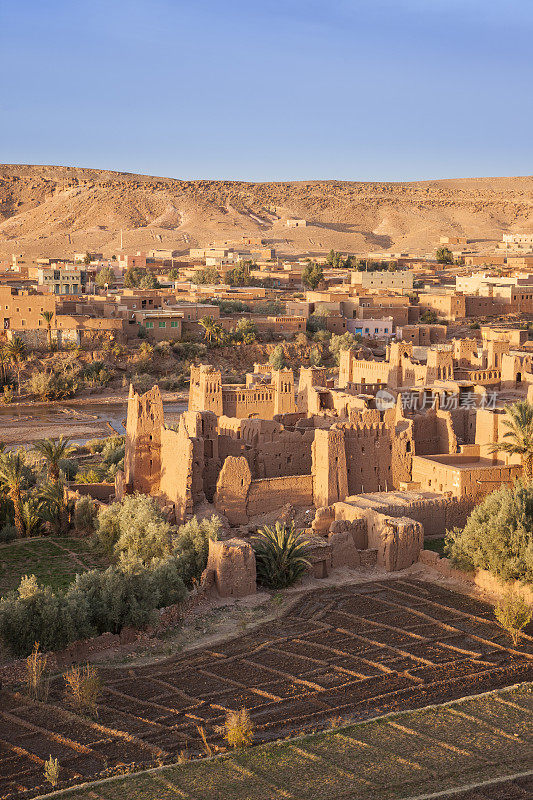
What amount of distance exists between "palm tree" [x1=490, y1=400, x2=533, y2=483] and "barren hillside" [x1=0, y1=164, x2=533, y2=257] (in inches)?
3187

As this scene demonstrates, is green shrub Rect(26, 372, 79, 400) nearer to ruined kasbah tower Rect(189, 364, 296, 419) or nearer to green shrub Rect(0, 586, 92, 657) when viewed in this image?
ruined kasbah tower Rect(189, 364, 296, 419)

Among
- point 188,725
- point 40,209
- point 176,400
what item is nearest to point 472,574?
point 188,725

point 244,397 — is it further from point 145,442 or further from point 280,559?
point 280,559

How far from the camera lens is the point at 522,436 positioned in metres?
20.1

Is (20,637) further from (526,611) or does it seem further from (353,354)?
(353,354)

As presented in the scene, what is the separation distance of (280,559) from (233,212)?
11059cm

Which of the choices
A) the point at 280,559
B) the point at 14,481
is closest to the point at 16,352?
the point at 14,481

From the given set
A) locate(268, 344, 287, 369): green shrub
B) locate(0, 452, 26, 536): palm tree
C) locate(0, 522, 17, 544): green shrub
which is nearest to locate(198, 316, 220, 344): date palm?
locate(268, 344, 287, 369): green shrub

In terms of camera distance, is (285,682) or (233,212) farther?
(233,212)

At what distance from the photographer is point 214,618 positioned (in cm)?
1578

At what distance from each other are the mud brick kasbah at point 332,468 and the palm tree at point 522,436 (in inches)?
14.3

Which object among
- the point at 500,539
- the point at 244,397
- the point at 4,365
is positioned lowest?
the point at 500,539

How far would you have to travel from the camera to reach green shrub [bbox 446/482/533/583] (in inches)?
656

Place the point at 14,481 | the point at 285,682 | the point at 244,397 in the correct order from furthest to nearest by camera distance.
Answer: the point at 244,397 → the point at 14,481 → the point at 285,682
